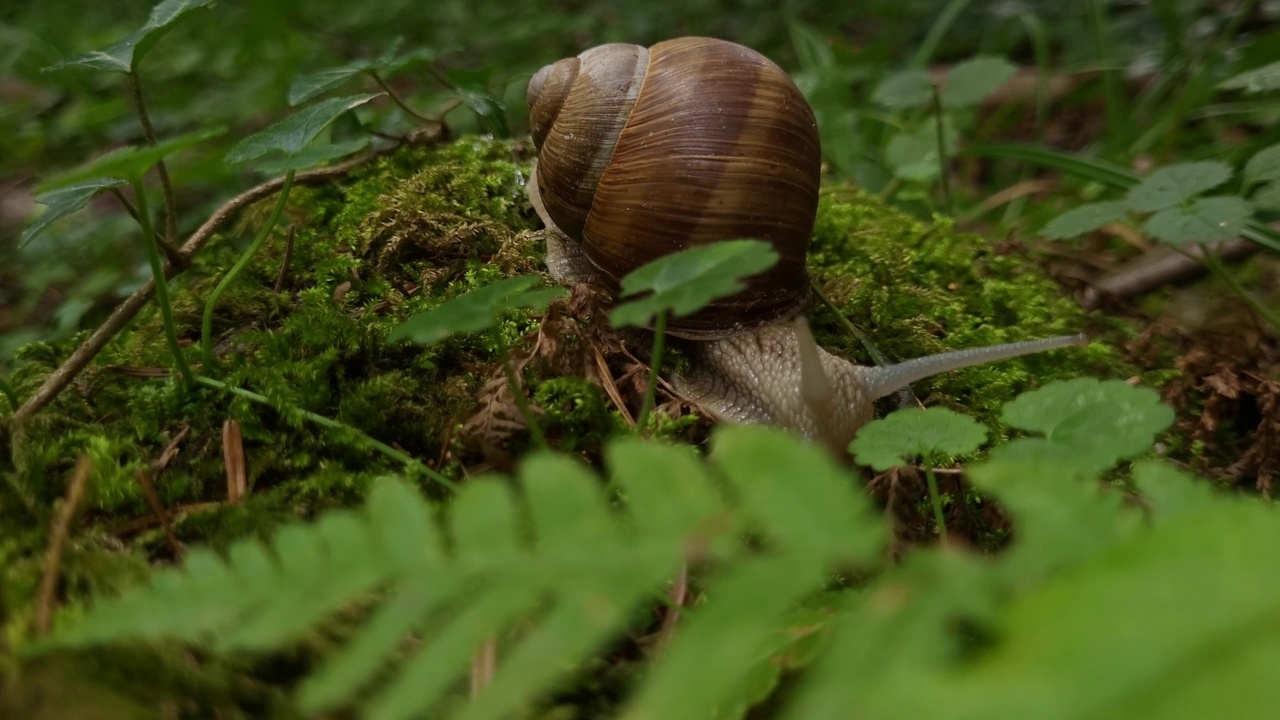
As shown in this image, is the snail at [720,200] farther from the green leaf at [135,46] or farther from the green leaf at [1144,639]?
the green leaf at [1144,639]

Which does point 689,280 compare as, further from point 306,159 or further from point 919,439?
point 306,159

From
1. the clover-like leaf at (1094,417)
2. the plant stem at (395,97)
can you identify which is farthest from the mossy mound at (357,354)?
the clover-like leaf at (1094,417)

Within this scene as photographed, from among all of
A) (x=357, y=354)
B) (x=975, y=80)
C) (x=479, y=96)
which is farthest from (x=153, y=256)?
(x=975, y=80)

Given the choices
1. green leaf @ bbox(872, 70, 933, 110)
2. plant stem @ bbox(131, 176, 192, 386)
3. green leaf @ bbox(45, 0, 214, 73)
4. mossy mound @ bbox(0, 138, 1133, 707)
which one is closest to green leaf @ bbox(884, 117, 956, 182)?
green leaf @ bbox(872, 70, 933, 110)

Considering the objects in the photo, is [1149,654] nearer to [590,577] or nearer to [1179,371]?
[590,577]

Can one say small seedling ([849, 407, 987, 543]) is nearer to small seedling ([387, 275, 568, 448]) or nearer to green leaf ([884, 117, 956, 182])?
small seedling ([387, 275, 568, 448])

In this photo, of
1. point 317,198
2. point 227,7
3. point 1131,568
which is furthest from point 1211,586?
point 227,7

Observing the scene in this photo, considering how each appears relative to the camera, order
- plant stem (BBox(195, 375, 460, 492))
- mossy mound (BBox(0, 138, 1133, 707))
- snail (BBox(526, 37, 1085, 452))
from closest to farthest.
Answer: mossy mound (BBox(0, 138, 1133, 707)) → plant stem (BBox(195, 375, 460, 492)) → snail (BBox(526, 37, 1085, 452))
